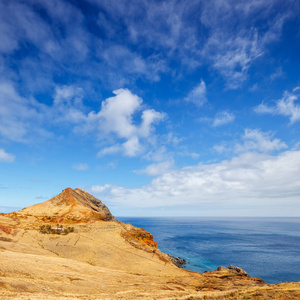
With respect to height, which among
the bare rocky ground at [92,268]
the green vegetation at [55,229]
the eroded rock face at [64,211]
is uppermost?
the eroded rock face at [64,211]

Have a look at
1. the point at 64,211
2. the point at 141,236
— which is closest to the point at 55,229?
the point at 64,211

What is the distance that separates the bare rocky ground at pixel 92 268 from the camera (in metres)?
22.2

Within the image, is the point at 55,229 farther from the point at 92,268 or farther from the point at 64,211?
the point at 92,268

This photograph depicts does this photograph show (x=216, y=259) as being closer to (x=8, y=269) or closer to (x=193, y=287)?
(x=193, y=287)

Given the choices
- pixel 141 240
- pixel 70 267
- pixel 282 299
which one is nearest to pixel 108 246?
pixel 141 240

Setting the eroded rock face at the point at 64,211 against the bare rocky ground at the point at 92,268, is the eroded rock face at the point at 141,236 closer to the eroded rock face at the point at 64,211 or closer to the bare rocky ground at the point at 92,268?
the bare rocky ground at the point at 92,268

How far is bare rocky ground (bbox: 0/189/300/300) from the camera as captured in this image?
22.2 metres

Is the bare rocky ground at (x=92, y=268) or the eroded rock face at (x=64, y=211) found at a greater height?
the eroded rock face at (x=64, y=211)

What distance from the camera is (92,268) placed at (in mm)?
33594

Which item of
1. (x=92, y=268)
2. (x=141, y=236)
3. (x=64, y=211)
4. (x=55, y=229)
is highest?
(x=64, y=211)

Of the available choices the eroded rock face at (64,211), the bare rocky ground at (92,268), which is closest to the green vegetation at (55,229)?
the bare rocky ground at (92,268)

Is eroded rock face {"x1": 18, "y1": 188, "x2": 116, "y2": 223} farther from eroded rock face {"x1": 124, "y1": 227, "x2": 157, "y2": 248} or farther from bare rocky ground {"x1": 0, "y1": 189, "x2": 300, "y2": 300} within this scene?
eroded rock face {"x1": 124, "y1": 227, "x2": 157, "y2": 248}

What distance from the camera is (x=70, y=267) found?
102 feet

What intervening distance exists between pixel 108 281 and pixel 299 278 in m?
67.1
